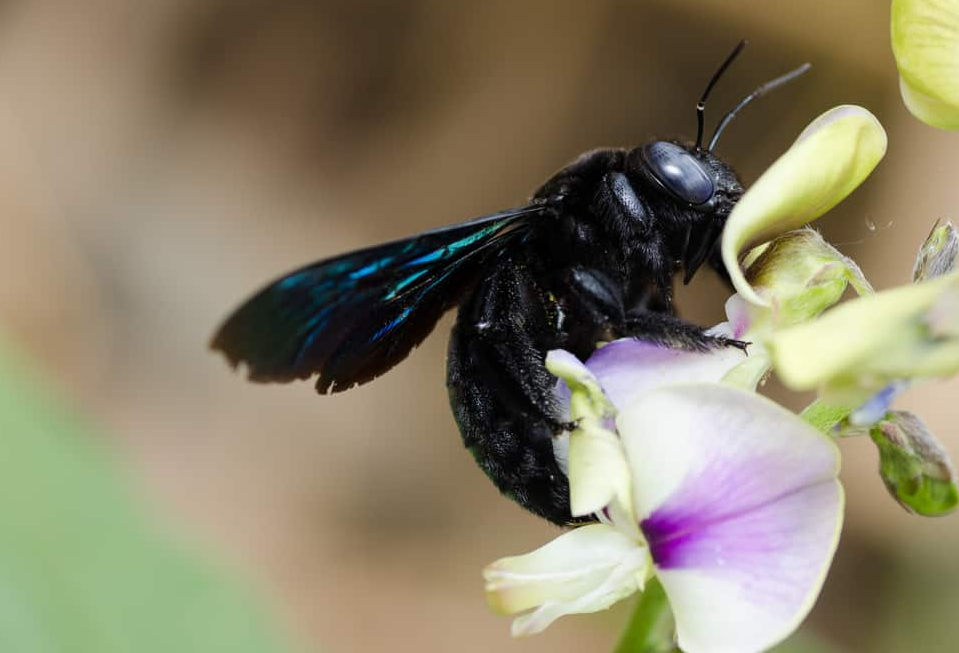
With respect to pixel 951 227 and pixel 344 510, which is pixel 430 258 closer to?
pixel 951 227

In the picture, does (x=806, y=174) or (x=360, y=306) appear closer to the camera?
(x=806, y=174)

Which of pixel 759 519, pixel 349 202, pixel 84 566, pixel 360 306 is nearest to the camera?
pixel 759 519

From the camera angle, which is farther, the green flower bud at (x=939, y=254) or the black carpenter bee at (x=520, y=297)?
the black carpenter bee at (x=520, y=297)

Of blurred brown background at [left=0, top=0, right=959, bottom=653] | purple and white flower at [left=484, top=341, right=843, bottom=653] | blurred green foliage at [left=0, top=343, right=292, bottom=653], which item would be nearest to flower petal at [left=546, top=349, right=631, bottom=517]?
purple and white flower at [left=484, top=341, right=843, bottom=653]

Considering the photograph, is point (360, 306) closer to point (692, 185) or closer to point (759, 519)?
point (692, 185)

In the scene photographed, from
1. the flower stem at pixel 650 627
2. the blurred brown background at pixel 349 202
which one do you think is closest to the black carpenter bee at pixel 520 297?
the flower stem at pixel 650 627

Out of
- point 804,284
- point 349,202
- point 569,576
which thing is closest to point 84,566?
point 569,576

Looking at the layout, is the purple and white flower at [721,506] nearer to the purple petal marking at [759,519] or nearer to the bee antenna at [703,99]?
the purple petal marking at [759,519]
